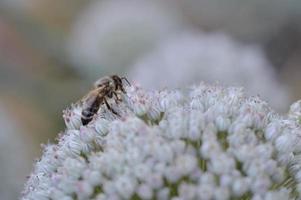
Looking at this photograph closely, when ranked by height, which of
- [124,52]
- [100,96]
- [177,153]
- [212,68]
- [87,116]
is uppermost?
[124,52]

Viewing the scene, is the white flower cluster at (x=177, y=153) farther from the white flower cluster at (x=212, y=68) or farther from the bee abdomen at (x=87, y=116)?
the white flower cluster at (x=212, y=68)

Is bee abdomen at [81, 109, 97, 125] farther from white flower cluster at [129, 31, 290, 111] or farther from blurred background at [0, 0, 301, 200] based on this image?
blurred background at [0, 0, 301, 200]

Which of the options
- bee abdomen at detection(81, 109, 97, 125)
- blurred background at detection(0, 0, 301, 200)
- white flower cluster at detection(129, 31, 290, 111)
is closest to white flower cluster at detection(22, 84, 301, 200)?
bee abdomen at detection(81, 109, 97, 125)

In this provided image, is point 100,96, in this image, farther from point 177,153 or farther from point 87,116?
point 177,153

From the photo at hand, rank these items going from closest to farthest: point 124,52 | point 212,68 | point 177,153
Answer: point 177,153 < point 212,68 < point 124,52

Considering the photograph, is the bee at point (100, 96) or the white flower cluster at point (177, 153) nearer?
the white flower cluster at point (177, 153)

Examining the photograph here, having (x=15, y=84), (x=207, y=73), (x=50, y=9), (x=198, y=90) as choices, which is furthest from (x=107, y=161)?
(x=50, y=9)

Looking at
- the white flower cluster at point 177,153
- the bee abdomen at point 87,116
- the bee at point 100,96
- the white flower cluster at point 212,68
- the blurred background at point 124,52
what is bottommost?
the white flower cluster at point 177,153

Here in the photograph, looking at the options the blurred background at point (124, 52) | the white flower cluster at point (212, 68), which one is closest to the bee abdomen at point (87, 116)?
the white flower cluster at point (212, 68)

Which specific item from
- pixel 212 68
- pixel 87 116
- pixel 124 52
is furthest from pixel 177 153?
pixel 124 52
